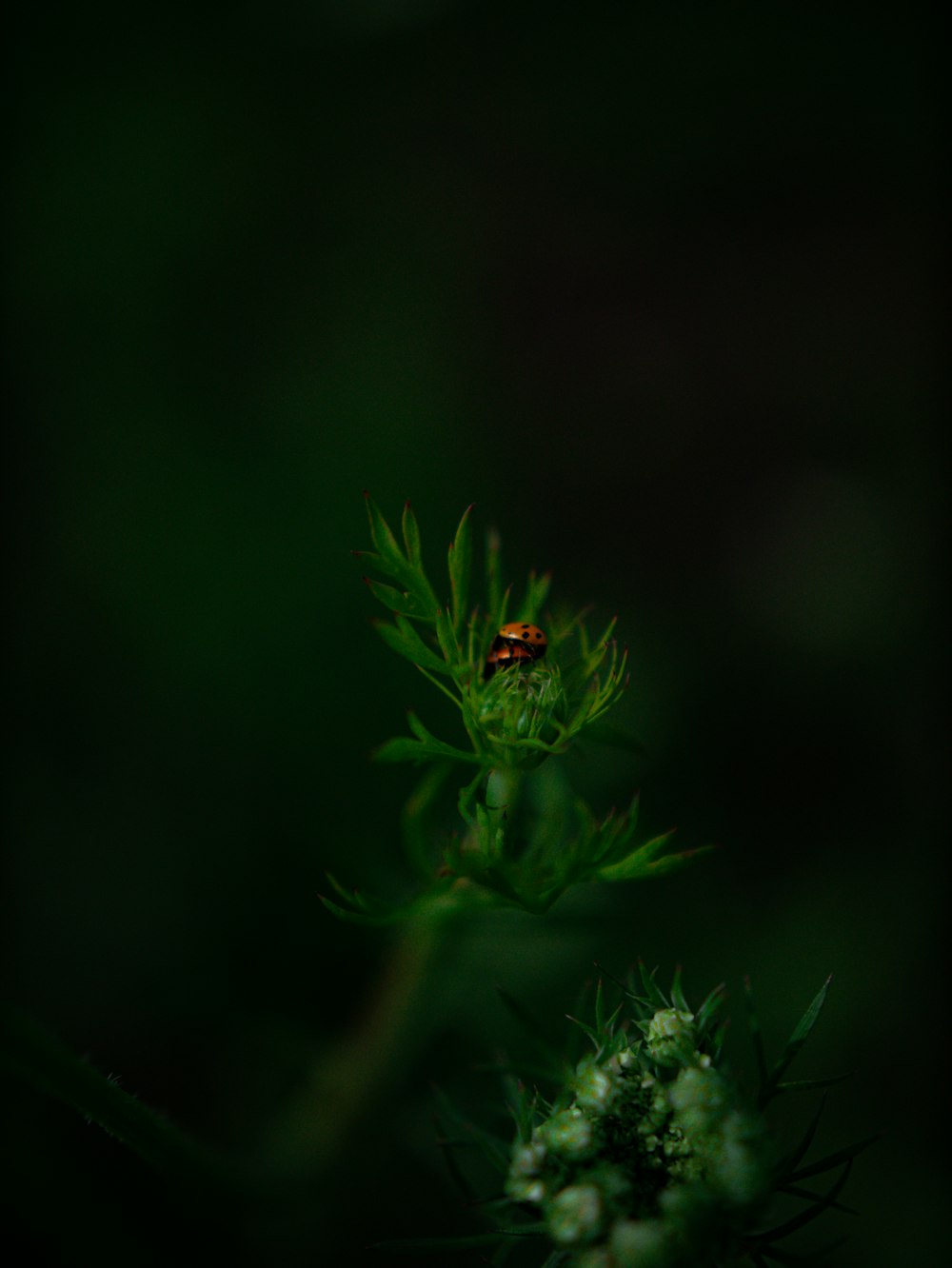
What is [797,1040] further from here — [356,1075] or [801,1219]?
[356,1075]

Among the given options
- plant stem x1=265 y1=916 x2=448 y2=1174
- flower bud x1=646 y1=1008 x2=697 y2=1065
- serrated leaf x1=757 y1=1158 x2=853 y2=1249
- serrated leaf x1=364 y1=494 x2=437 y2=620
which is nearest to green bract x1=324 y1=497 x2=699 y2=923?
serrated leaf x1=364 y1=494 x2=437 y2=620

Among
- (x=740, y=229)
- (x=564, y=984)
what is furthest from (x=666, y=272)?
(x=564, y=984)

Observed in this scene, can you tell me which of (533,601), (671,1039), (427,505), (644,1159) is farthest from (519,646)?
(427,505)

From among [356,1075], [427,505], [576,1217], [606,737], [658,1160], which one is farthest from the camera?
[427,505]

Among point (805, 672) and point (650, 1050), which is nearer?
point (650, 1050)

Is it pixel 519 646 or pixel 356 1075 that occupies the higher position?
pixel 519 646

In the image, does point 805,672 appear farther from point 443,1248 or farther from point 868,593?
point 443,1248

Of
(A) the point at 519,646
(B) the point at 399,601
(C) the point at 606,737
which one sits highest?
(B) the point at 399,601

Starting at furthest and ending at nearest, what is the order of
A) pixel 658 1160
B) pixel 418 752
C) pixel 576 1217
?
1. pixel 418 752
2. pixel 658 1160
3. pixel 576 1217

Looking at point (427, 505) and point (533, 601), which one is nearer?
point (533, 601)
